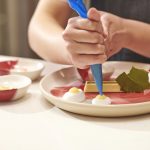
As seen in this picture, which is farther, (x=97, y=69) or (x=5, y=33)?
(x=5, y=33)

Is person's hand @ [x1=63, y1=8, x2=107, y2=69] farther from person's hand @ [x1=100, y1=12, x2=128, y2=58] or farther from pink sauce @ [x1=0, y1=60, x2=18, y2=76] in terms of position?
pink sauce @ [x1=0, y1=60, x2=18, y2=76]

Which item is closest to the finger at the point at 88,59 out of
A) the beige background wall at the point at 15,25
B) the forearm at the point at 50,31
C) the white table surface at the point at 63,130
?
the white table surface at the point at 63,130

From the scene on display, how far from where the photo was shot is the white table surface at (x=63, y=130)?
611 millimetres

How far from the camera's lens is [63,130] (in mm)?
671

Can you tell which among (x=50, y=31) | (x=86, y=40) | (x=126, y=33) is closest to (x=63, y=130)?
(x=86, y=40)

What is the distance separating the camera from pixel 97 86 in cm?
79

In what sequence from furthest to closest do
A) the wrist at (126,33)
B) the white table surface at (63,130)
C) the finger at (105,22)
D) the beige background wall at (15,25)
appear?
the beige background wall at (15,25) < the wrist at (126,33) < the finger at (105,22) < the white table surface at (63,130)

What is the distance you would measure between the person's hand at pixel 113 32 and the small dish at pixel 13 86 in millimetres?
244

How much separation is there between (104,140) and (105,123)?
78 millimetres

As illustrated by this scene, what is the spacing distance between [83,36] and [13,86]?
0.71 ft

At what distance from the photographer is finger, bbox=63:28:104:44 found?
771 millimetres

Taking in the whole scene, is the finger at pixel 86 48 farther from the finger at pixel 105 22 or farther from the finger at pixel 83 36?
the finger at pixel 105 22

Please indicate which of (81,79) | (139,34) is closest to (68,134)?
(81,79)

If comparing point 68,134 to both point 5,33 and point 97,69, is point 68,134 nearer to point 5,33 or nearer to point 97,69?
point 97,69
